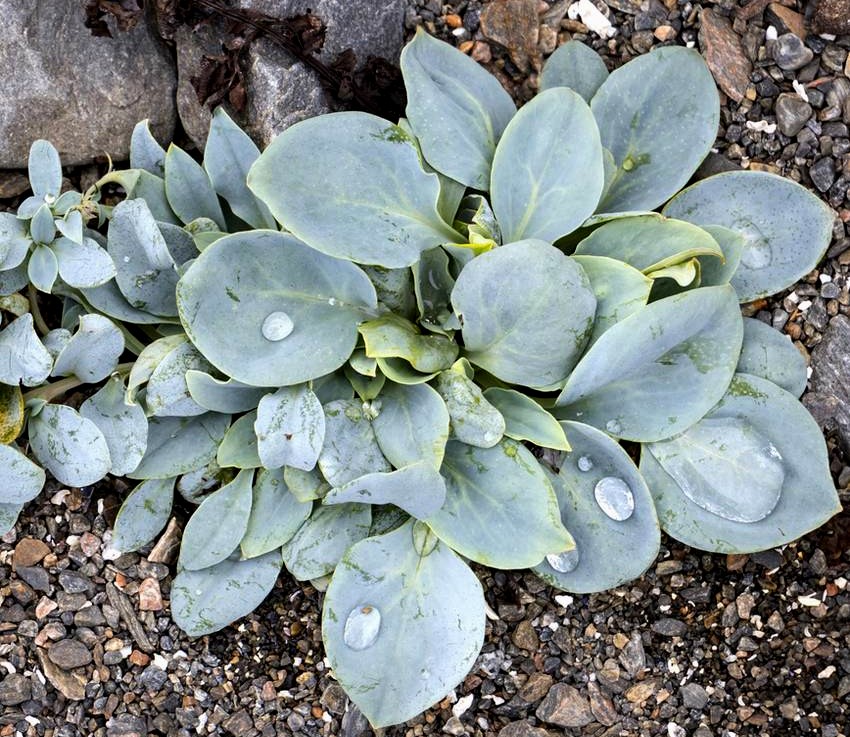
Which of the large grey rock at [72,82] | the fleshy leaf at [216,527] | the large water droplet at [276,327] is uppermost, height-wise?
the large grey rock at [72,82]

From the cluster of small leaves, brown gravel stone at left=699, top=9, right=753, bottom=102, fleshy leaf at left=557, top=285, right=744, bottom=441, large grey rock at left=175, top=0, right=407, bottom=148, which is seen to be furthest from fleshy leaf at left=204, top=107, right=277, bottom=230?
brown gravel stone at left=699, top=9, right=753, bottom=102

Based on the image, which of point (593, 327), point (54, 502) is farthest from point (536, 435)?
point (54, 502)

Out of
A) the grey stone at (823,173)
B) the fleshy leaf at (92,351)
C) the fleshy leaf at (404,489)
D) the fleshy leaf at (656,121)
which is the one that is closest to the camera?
the fleshy leaf at (404,489)

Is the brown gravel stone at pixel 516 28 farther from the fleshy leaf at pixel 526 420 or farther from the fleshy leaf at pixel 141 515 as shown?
the fleshy leaf at pixel 141 515

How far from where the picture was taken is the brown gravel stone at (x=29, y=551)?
201cm

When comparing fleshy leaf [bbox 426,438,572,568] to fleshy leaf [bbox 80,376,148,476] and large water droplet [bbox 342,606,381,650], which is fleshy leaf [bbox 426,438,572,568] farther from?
fleshy leaf [bbox 80,376,148,476]

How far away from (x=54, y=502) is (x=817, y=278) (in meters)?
1.62

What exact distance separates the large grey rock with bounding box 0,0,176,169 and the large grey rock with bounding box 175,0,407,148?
7 cm

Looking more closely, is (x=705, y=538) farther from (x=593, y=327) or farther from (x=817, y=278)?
(x=817, y=278)

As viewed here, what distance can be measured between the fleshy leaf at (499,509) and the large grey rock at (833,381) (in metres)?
0.64

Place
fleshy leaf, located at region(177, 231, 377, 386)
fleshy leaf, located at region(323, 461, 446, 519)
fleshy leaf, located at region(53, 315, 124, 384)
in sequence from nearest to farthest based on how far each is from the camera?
fleshy leaf, located at region(323, 461, 446, 519) < fleshy leaf, located at region(177, 231, 377, 386) < fleshy leaf, located at region(53, 315, 124, 384)

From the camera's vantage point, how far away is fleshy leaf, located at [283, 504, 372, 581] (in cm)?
192

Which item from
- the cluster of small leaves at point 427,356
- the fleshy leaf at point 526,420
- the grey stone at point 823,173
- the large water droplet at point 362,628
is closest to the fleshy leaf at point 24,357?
the cluster of small leaves at point 427,356

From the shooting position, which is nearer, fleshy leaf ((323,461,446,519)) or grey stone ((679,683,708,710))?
fleshy leaf ((323,461,446,519))
